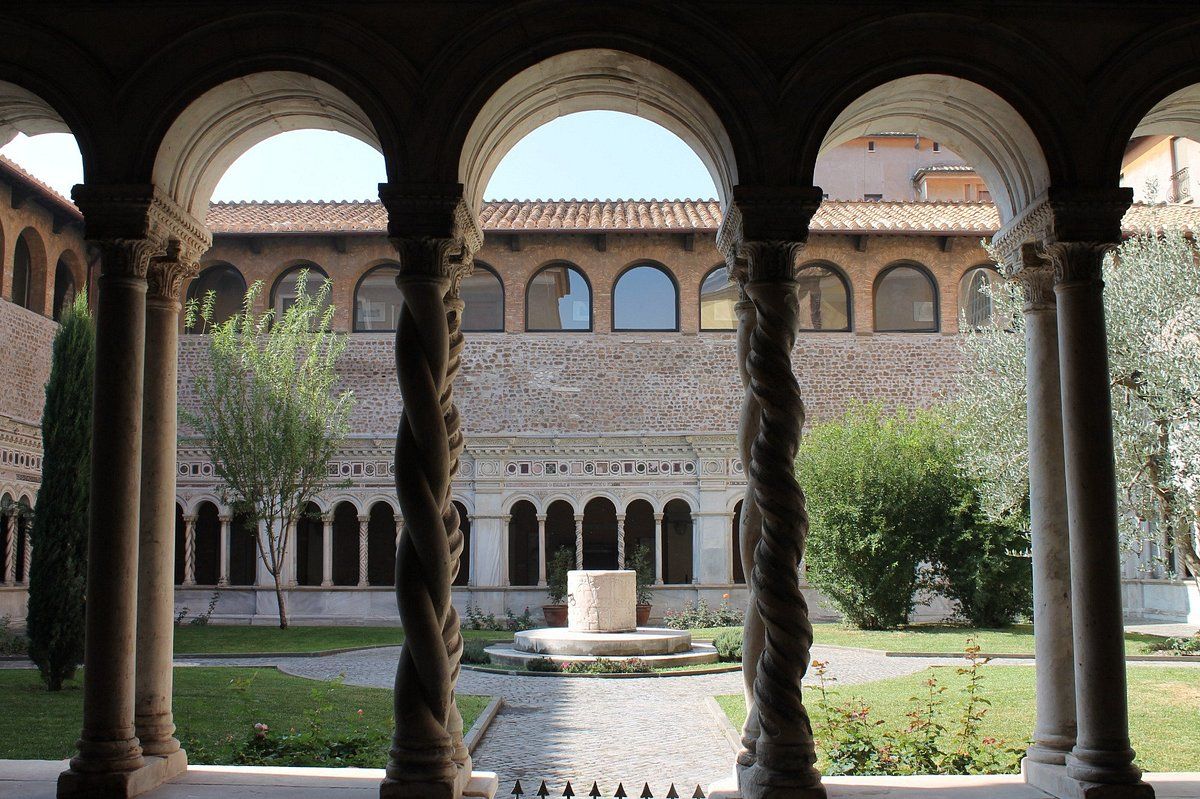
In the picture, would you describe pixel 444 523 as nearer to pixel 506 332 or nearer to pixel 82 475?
pixel 82 475

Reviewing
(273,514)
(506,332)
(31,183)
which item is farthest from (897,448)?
(31,183)

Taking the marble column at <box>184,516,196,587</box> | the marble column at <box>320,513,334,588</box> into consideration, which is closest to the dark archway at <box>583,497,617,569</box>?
the marble column at <box>320,513,334,588</box>

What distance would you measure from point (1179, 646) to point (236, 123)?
616 inches

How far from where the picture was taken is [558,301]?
87.4 ft

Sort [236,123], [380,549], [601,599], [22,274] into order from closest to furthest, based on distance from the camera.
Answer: [236,123]
[601,599]
[22,274]
[380,549]

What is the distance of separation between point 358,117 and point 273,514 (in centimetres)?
1748

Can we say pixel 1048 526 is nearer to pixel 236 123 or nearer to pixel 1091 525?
pixel 1091 525

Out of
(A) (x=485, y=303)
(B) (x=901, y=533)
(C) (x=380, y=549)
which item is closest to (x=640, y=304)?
(A) (x=485, y=303)

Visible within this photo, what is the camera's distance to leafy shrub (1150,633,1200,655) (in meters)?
16.4

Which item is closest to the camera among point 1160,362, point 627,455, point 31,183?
point 1160,362

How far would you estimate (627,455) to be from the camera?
81.5 ft

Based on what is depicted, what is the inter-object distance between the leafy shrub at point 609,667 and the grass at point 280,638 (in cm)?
392

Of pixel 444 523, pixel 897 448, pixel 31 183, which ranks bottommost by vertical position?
pixel 444 523

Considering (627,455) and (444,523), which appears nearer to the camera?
(444,523)
